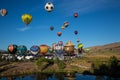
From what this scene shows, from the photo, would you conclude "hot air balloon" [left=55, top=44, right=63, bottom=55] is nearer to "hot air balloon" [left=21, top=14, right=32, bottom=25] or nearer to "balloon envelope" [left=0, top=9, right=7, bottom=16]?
Answer: "hot air balloon" [left=21, top=14, right=32, bottom=25]

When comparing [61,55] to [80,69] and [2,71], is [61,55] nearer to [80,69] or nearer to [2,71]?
[80,69]

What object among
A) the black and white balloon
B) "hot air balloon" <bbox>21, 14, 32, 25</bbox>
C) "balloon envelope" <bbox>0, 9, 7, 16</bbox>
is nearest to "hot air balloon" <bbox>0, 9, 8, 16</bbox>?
"balloon envelope" <bbox>0, 9, 7, 16</bbox>

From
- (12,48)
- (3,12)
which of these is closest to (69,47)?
(12,48)

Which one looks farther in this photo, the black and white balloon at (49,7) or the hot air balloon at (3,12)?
the hot air balloon at (3,12)

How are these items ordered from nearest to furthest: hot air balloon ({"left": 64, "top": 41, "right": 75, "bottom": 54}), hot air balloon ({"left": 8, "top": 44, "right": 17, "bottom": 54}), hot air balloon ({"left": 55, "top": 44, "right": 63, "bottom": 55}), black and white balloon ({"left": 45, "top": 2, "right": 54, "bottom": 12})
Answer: black and white balloon ({"left": 45, "top": 2, "right": 54, "bottom": 12})
hot air balloon ({"left": 8, "top": 44, "right": 17, "bottom": 54})
hot air balloon ({"left": 55, "top": 44, "right": 63, "bottom": 55})
hot air balloon ({"left": 64, "top": 41, "right": 75, "bottom": 54})

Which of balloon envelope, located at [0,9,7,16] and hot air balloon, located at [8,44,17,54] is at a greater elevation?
balloon envelope, located at [0,9,7,16]

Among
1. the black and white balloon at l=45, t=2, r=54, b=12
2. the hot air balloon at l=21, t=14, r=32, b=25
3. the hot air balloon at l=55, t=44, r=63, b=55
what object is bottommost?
the hot air balloon at l=55, t=44, r=63, b=55

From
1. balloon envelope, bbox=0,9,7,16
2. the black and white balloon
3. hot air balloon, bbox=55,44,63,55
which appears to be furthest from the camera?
hot air balloon, bbox=55,44,63,55

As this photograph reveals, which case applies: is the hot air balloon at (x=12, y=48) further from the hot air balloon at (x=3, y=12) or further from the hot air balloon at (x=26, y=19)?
the hot air balloon at (x=26, y=19)

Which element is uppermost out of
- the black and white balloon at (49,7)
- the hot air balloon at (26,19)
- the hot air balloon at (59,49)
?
the black and white balloon at (49,7)

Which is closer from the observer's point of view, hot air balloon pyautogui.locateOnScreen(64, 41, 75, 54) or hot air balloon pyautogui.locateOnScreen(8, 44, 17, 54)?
hot air balloon pyautogui.locateOnScreen(8, 44, 17, 54)

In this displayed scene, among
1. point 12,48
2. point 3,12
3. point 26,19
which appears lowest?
point 12,48

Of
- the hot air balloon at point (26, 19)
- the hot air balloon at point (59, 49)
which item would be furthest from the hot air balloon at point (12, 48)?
the hot air balloon at point (26, 19)

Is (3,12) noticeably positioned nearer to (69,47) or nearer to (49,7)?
(49,7)
